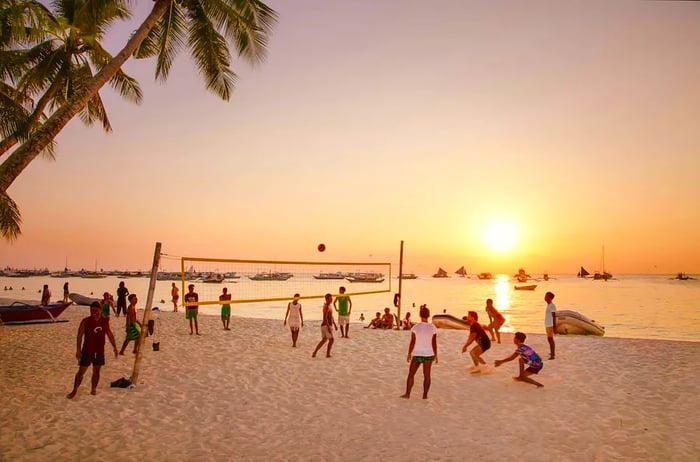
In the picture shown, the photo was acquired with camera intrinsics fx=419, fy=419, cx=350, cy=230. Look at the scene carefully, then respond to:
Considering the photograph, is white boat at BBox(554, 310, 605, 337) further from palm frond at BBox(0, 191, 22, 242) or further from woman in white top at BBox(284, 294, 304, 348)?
palm frond at BBox(0, 191, 22, 242)

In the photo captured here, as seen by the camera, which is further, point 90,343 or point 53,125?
point 53,125

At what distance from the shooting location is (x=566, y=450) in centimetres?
562

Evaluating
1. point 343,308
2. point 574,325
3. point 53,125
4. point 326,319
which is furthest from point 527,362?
point 53,125

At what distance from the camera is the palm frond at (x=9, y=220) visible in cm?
1280

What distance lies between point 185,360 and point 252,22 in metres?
9.77

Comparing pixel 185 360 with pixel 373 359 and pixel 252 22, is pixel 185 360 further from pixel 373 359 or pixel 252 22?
pixel 252 22

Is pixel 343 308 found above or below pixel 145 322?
below

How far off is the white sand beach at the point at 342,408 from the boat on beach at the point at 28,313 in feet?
13.2

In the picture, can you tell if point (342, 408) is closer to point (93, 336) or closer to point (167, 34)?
point (93, 336)

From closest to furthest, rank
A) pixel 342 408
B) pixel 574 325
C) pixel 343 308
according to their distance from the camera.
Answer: pixel 342 408
pixel 343 308
pixel 574 325

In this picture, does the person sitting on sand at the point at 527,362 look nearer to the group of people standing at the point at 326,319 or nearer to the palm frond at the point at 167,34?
the group of people standing at the point at 326,319

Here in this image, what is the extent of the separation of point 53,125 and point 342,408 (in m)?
8.22

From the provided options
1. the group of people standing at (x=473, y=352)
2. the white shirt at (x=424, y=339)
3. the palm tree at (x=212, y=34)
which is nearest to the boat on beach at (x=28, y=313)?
the palm tree at (x=212, y=34)

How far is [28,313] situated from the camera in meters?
15.7
